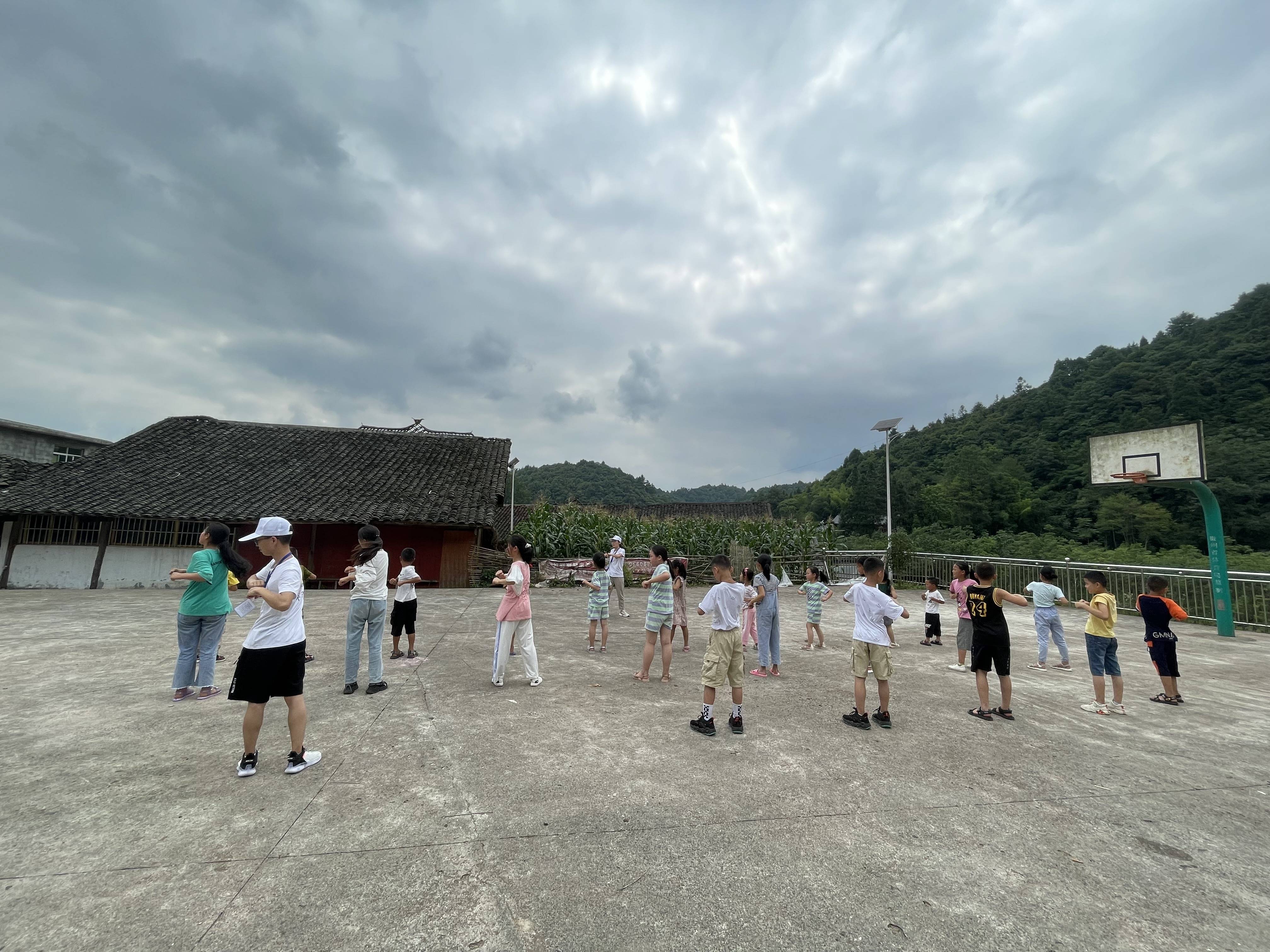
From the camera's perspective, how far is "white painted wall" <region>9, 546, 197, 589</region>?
15.3 m

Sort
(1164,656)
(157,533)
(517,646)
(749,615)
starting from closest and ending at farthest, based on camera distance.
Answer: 1. (1164,656)
2. (517,646)
3. (749,615)
4. (157,533)

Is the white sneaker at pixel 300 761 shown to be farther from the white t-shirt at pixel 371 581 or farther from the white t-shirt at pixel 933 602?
the white t-shirt at pixel 933 602

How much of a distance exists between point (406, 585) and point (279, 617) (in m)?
3.20

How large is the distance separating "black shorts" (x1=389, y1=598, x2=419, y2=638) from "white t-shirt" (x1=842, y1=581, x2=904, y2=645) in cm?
536

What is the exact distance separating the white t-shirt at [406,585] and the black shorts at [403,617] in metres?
0.05

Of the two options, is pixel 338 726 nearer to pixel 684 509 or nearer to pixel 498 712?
pixel 498 712

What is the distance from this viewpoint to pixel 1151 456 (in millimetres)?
11320

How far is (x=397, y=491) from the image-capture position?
60.5ft

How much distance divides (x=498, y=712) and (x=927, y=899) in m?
3.79

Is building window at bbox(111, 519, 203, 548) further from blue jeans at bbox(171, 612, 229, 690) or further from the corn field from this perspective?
blue jeans at bbox(171, 612, 229, 690)

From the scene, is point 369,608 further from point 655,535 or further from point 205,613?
point 655,535

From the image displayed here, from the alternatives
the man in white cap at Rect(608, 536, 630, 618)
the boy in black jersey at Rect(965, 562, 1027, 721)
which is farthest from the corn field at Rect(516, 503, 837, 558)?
the boy in black jersey at Rect(965, 562, 1027, 721)

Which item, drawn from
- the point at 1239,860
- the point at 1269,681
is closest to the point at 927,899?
the point at 1239,860

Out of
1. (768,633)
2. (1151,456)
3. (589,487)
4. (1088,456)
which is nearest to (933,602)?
(768,633)
